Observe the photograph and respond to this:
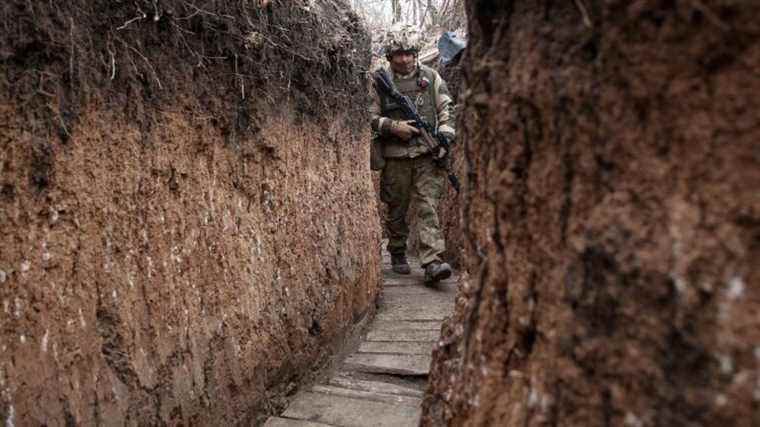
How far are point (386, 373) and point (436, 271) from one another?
51.1 inches

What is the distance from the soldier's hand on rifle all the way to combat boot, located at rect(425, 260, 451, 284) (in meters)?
1.08

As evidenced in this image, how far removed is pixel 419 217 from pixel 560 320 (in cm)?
376

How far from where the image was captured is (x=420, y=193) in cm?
460

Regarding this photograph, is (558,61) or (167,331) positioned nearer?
(558,61)

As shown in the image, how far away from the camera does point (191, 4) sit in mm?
2072

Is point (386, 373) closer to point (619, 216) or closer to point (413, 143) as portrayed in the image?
point (413, 143)

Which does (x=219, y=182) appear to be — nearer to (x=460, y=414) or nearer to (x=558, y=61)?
(x=460, y=414)

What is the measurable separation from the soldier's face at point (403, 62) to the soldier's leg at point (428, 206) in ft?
2.55

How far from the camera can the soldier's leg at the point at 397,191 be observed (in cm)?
461

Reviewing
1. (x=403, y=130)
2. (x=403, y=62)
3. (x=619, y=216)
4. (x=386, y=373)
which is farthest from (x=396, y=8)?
(x=619, y=216)

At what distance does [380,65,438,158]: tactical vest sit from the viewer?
14.6 ft

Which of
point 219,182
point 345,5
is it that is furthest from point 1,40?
point 345,5

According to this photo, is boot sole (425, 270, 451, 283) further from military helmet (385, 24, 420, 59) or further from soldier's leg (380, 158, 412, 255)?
military helmet (385, 24, 420, 59)

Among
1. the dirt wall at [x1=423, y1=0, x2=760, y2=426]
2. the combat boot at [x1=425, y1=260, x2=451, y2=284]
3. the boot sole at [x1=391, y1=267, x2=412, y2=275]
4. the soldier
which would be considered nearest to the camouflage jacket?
the soldier
